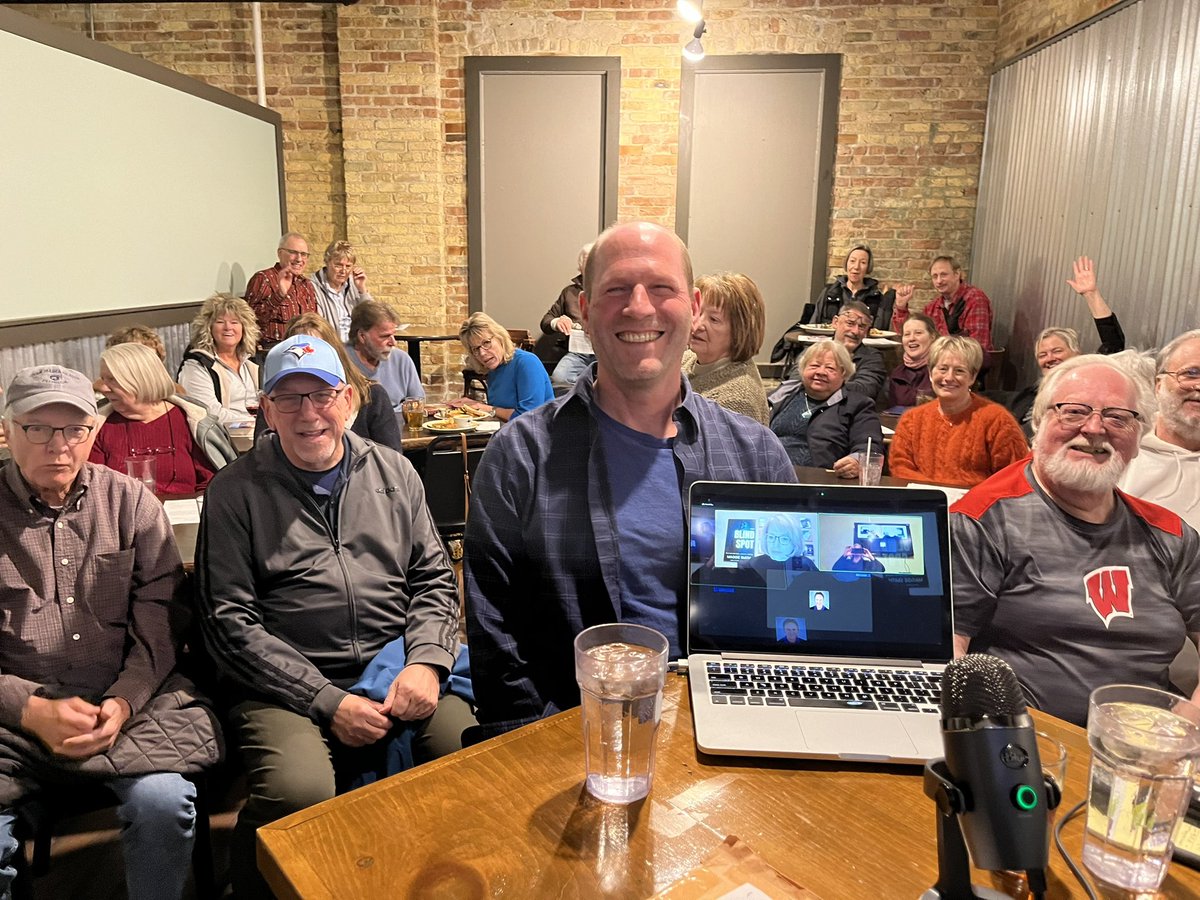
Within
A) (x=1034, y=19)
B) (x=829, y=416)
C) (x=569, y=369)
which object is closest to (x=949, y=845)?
(x=829, y=416)

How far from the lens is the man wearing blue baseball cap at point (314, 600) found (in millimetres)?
1640

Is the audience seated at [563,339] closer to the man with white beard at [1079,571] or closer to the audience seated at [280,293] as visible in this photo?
the audience seated at [280,293]

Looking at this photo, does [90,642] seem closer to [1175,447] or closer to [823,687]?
[823,687]

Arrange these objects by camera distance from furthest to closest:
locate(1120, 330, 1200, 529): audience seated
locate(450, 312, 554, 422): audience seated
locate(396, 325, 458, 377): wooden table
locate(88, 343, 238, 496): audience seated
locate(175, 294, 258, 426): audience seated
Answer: locate(396, 325, 458, 377): wooden table, locate(450, 312, 554, 422): audience seated, locate(175, 294, 258, 426): audience seated, locate(88, 343, 238, 496): audience seated, locate(1120, 330, 1200, 529): audience seated

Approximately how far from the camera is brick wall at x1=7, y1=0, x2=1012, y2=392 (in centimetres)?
636

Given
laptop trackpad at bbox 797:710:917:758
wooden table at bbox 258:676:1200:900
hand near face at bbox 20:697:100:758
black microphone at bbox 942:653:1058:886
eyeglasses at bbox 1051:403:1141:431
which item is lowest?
hand near face at bbox 20:697:100:758

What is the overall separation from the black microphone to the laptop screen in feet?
1.60

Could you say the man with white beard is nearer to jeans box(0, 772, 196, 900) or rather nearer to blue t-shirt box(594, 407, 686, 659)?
blue t-shirt box(594, 407, 686, 659)

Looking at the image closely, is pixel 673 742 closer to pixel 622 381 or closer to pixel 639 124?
pixel 622 381

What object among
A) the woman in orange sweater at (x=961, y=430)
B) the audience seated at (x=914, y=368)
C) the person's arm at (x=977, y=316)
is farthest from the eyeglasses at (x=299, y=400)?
the person's arm at (x=977, y=316)

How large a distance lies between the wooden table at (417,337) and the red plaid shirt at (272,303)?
2.31ft

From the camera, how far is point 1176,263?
13.2ft

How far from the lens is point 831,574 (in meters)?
1.13

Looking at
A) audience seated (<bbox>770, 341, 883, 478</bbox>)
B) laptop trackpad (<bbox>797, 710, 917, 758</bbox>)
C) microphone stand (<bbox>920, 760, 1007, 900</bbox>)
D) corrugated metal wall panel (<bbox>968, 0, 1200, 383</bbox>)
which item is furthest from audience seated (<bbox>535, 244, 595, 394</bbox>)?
microphone stand (<bbox>920, 760, 1007, 900</bbox>)
